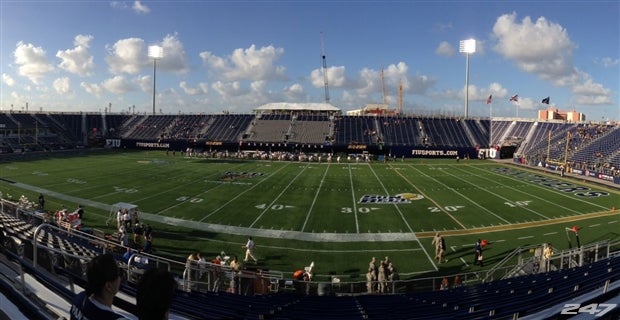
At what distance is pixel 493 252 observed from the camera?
1866 cm

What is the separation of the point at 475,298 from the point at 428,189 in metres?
27.2

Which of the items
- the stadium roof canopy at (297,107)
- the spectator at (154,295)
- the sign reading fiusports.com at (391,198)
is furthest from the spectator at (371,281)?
the stadium roof canopy at (297,107)

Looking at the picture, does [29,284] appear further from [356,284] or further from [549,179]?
[549,179]

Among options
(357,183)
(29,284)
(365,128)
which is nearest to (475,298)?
(29,284)

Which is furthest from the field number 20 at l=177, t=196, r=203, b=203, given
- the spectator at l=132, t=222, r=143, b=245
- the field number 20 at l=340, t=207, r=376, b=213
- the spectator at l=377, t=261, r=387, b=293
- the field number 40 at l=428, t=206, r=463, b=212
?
the spectator at l=377, t=261, r=387, b=293

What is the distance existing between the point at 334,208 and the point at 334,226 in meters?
4.58

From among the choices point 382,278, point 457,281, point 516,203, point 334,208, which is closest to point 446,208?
point 516,203

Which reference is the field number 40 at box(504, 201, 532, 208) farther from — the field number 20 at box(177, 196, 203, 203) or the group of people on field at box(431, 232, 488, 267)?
the field number 20 at box(177, 196, 203, 203)

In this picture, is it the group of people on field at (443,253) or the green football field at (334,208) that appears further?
the green football field at (334,208)

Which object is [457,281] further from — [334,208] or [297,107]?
[297,107]

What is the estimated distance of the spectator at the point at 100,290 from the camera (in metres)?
3.37

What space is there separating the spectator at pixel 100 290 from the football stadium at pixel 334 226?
1.46 feet

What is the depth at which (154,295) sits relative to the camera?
9.75 feet

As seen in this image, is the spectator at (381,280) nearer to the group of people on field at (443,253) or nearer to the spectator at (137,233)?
the group of people on field at (443,253)
